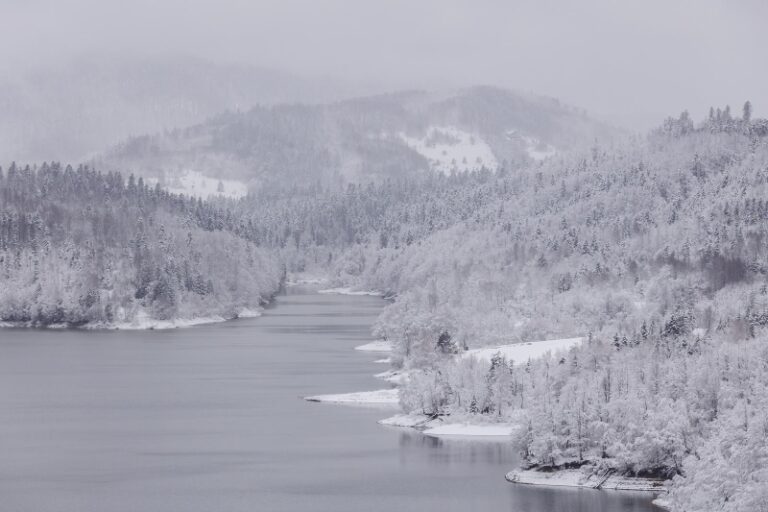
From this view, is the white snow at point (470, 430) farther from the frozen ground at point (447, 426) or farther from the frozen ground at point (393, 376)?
the frozen ground at point (393, 376)

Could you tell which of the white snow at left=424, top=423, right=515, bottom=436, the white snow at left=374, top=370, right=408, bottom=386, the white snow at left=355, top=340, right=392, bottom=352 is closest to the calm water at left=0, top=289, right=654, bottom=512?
the white snow at left=374, top=370, right=408, bottom=386

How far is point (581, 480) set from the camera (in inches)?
3428

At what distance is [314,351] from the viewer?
179 meters

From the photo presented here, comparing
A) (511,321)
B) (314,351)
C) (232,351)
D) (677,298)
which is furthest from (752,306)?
(232,351)

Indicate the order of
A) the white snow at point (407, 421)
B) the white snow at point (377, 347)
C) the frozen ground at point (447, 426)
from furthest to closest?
the white snow at point (377, 347) → the white snow at point (407, 421) → the frozen ground at point (447, 426)

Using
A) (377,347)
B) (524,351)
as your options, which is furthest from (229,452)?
(377,347)

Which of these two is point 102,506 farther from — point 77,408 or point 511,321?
point 511,321

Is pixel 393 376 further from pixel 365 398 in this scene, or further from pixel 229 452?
pixel 229 452

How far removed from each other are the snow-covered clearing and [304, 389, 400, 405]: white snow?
3536cm

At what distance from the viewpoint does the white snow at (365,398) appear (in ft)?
407

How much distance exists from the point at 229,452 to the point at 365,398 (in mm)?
27956

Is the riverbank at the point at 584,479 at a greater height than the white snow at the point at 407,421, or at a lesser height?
lesser

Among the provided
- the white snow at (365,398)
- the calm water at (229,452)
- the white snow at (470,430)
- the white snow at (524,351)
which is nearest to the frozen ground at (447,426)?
the white snow at (470,430)

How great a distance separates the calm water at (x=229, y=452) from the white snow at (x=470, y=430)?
2311 mm
